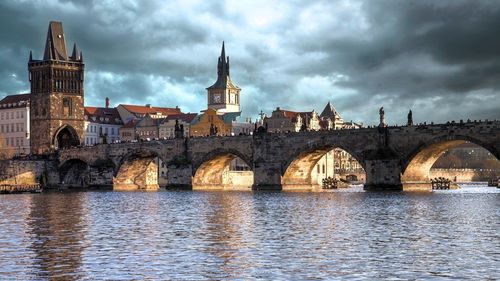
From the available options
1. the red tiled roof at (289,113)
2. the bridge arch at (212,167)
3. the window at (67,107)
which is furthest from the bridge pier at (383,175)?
the red tiled roof at (289,113)

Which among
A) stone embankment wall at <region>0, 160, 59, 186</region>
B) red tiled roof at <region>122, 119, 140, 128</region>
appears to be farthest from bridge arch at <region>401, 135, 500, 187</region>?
red tiled roof at <region>122, 119, 140, 128</region>

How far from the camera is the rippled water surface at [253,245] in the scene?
2459cm

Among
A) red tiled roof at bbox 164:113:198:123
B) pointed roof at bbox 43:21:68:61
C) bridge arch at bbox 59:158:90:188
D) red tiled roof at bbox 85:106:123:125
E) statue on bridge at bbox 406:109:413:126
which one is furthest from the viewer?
red tiled roof at bbox 85:106:123:125

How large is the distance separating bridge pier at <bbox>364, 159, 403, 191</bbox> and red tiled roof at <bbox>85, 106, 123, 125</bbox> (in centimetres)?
9392

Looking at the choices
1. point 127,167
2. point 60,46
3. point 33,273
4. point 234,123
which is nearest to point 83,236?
point 33,273

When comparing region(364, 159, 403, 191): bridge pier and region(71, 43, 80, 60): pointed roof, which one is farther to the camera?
region(71, 43, 80, 60): pointed roof

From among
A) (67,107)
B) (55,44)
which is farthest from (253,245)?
(55,44)

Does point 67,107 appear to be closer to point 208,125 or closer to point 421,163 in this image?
point 208,125

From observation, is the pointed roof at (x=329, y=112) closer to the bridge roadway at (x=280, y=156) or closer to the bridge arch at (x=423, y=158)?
the bridge roadway at (x=280, y=156)

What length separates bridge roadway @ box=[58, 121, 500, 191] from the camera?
77.6 metres

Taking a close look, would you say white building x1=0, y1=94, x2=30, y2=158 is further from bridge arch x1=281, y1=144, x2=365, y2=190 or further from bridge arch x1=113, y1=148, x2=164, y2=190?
bridge arch x1=281, y1=144, x2=365, y2=190

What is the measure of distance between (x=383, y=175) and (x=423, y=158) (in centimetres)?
421

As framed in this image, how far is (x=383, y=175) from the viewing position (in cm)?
8056

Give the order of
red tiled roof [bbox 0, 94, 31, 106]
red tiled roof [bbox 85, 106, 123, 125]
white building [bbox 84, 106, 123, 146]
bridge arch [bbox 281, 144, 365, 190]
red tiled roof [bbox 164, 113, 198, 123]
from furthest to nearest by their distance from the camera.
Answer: red tiled roof [bbox 85, 106, 123, 125] < red tiled roof [bbox 164, 113, 198, 123] < white building [bbox 84, 106, 123, 146] < red tiled roof [bbox 0, 94, 31, 106] < bridge arch [bbox 281, 144, 365, 190]
